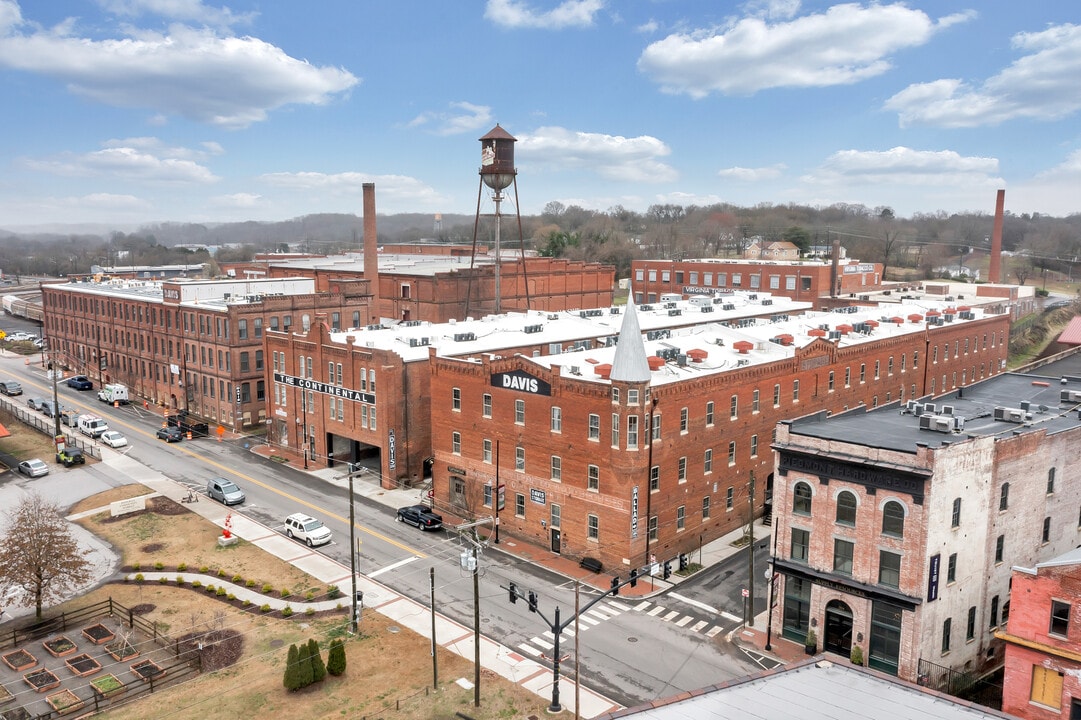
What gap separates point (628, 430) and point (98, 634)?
27430 millimetres

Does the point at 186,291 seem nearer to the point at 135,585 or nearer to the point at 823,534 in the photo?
the point at 135,585

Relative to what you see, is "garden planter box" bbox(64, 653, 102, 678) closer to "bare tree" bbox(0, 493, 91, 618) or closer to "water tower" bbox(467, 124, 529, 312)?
"bare tree" bbox(0, 493, 91, 618)

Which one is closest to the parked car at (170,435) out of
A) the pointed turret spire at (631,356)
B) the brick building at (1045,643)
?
the pointed turret spire at (631,356)

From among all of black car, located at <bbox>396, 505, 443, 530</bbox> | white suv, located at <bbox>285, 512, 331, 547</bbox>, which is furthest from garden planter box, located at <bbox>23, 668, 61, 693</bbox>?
black car, located at <bbox>396, 505, 443, 530</bbox>

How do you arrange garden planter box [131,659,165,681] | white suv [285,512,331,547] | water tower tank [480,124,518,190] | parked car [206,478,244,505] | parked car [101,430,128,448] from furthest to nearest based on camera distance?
water tower tank [480,124,518,190] → parked car [101,430,128,448] → parked car [206,478,244,505] → white suv [285,512,331,547] → garden planter box [131,659,165,681]

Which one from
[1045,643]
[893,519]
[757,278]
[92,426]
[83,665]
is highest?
[757,278]

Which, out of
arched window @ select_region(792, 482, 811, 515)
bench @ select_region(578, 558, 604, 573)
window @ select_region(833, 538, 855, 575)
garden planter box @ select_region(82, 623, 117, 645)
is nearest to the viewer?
window @ select_region(833, 538, 855, 575)

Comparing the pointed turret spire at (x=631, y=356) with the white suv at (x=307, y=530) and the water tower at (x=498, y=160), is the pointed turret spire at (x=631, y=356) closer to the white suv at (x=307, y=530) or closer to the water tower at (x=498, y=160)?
the white suv at (x=307, y=530)

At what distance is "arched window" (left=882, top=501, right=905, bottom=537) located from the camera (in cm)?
3278

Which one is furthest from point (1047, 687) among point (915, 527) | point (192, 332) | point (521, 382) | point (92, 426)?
point (192, 332)

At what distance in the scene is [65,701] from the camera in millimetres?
31562

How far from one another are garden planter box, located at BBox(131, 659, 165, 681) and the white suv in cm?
1391

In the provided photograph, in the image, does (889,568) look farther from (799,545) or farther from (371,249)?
(371,249)

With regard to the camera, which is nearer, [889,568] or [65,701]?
[65,701]
